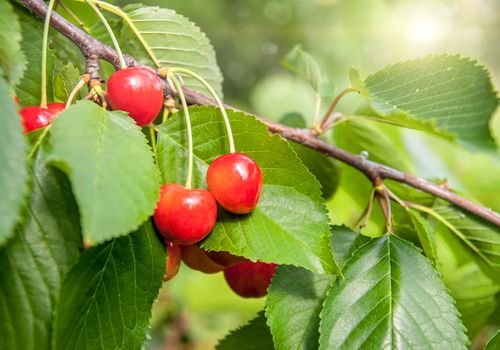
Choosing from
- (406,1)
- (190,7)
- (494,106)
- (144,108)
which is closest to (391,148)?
(494,106)

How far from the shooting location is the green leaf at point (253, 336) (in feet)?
3.39

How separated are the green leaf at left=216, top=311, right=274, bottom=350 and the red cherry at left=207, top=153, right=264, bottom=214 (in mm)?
321

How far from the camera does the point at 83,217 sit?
539 mm

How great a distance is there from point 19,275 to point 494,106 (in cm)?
81

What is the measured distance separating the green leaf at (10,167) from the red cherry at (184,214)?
0.75 ft

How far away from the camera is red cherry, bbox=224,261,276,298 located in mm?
1044

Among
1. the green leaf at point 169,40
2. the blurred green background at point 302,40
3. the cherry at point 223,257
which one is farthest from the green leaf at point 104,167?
the blurred green background at point 302,40

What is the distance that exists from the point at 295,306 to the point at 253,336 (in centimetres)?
19

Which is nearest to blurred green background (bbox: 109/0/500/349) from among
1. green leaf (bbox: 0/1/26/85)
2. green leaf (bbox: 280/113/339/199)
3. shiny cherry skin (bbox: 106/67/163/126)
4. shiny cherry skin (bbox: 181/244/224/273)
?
green leaf (bbox: 280/113/339/199)

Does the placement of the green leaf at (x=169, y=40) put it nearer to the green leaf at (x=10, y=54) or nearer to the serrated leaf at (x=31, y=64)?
the serrated leaf at (x=31, y=64)

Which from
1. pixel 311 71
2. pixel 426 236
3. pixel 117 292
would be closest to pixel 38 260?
pixel 117 292

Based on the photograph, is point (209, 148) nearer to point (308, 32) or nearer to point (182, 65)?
point (182, 65)

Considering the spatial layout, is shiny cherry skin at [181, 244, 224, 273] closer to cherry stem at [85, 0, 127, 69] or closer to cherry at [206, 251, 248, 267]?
cherry at [206, 251, 248, 267]

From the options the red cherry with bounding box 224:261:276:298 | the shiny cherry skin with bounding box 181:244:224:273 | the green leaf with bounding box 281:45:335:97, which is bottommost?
the red cherry with bounding box 224:261:276:298
